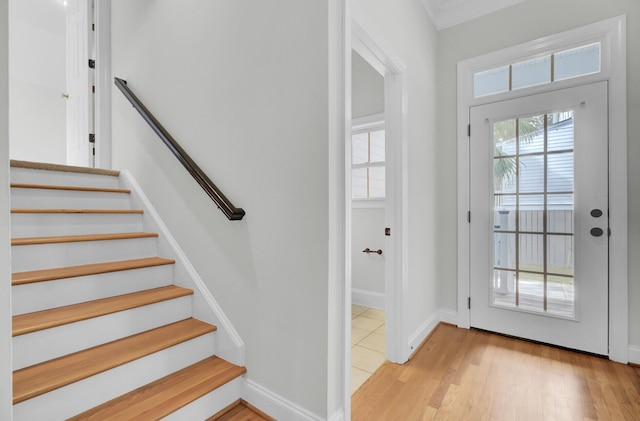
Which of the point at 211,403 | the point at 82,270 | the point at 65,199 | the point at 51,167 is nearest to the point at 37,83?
the point at 51,167

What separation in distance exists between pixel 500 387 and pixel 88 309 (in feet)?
7.91

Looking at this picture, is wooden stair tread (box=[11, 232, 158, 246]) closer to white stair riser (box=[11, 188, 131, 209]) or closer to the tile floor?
white stair riser (box=[11, 188, 131, 209])

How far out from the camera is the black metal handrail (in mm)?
1644

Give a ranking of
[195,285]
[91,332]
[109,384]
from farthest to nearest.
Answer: [195,285] < [91,332] < [109,384]

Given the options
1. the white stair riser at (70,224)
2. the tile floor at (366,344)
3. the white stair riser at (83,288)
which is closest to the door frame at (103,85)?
the white stair riser at (70,224)

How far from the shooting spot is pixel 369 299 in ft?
10.8

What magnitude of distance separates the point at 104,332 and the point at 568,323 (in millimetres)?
3128

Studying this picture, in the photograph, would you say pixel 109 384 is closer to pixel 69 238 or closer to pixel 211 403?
pixel 211 403

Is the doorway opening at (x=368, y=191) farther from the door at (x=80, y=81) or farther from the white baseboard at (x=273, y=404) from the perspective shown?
the door at (x=80, y=81)

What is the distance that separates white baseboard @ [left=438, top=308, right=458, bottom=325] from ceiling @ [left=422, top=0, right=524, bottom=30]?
2.69 meters

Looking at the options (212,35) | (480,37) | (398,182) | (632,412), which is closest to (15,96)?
(212,35)

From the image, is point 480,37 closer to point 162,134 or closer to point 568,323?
point 568,323

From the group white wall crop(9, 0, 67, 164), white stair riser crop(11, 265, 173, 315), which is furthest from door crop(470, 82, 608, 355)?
white wall crop(9, 0, 67, 164)

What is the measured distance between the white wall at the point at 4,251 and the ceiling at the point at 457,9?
9.32 ft
